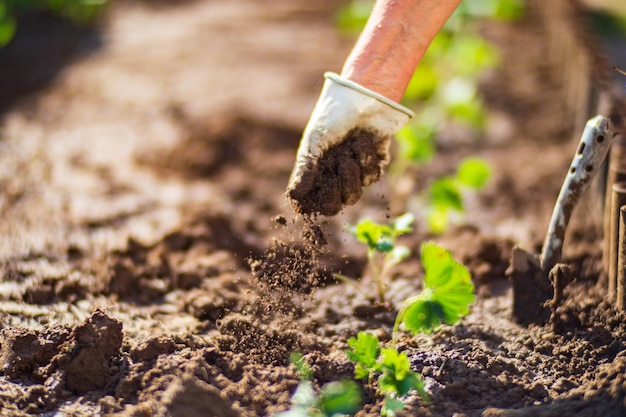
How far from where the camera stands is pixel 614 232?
218 cm

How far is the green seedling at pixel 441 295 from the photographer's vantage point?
6.64ft

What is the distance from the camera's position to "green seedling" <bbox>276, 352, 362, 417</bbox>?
1722 mm

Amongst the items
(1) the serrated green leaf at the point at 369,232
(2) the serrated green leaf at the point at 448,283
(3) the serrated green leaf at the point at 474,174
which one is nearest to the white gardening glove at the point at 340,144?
(1) the serrated green leaf at the point at 369,232

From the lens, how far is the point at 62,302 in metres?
2.48

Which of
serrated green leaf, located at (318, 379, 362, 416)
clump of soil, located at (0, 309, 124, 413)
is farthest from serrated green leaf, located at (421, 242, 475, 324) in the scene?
clump of soil, located at (0, 309, 124, 413)

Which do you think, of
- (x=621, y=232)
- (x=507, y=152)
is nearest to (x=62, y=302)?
(x=621, y=232)

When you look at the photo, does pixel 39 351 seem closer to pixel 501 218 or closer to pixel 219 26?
pixel 501 218

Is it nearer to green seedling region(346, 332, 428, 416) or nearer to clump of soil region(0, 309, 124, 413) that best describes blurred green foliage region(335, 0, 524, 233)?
green seedling region(346, 332, 428, 416)

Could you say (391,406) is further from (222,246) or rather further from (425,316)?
(222,246)

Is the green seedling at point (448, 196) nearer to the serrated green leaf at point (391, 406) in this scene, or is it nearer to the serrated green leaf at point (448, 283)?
the serrated green leaf at point (448, 283)

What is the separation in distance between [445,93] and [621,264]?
2301mm

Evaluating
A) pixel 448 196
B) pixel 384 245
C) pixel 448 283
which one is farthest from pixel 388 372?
pixel 448 196

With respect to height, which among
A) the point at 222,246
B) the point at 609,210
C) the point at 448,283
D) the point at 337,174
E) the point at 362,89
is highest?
the point at 362,89

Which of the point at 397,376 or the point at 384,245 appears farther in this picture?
the point at 384,245
